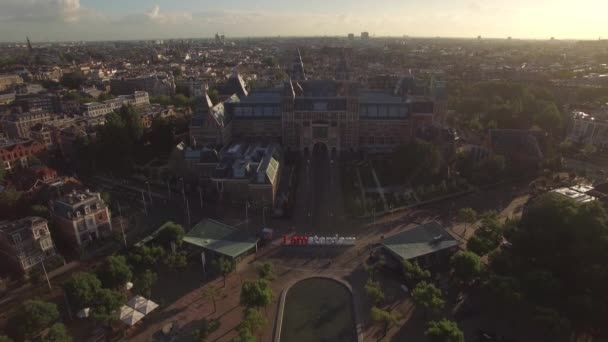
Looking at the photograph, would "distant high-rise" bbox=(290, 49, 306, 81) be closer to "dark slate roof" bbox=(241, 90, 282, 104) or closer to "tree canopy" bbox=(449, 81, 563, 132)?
"dark slate roof" bbox=(241, 90, 282, 104)

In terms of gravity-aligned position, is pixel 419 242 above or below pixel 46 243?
below

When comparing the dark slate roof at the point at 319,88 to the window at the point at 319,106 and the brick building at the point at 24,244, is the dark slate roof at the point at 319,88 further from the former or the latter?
the brick building at the point at 24,244

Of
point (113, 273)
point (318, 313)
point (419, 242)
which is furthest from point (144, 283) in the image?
point (419, 242)

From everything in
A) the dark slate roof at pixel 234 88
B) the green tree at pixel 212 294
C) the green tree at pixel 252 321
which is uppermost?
the dark slate roof at pixel 234 88

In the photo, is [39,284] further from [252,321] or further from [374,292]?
[374,292]

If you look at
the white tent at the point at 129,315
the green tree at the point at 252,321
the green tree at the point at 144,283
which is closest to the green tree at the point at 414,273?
the green tree at the point at 252,321

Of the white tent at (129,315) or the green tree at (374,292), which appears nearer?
the white tent at (129,315)

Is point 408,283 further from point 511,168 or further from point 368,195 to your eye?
point 511,168
